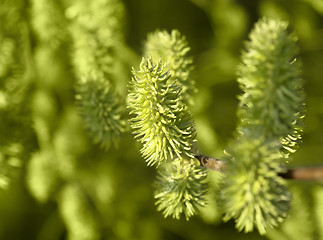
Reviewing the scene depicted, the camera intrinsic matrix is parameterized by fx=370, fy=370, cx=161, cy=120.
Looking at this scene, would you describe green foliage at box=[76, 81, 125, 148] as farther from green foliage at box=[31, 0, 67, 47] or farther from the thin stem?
green foliage at box=[31, 0, 67, 47]

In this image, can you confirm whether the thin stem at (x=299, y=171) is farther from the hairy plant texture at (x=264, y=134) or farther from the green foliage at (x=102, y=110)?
the green foliage at (x=102, y=110)

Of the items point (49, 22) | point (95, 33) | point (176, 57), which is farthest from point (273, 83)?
point (49, 22)

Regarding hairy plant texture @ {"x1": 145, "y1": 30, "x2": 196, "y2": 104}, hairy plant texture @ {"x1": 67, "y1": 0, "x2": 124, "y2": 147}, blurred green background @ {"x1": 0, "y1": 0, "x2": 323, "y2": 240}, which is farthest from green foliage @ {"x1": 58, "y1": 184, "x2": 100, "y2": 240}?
hairy plant texture @ {"x1": 145, "y1": 30, "x2": 196, "y2": 104}

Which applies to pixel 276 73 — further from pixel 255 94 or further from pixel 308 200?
pixel 308 200

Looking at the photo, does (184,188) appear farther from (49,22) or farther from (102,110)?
(49,22)

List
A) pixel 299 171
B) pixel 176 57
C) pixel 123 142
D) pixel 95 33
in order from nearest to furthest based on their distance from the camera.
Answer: pixel 299 171, pixel 176 57, pixel 95 33, pixel 123 142

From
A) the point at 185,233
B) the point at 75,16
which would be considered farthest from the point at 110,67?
the point at 185,233

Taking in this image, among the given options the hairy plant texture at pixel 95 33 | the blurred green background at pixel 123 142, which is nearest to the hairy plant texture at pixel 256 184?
the hairy plant texture at pixel 95 33
